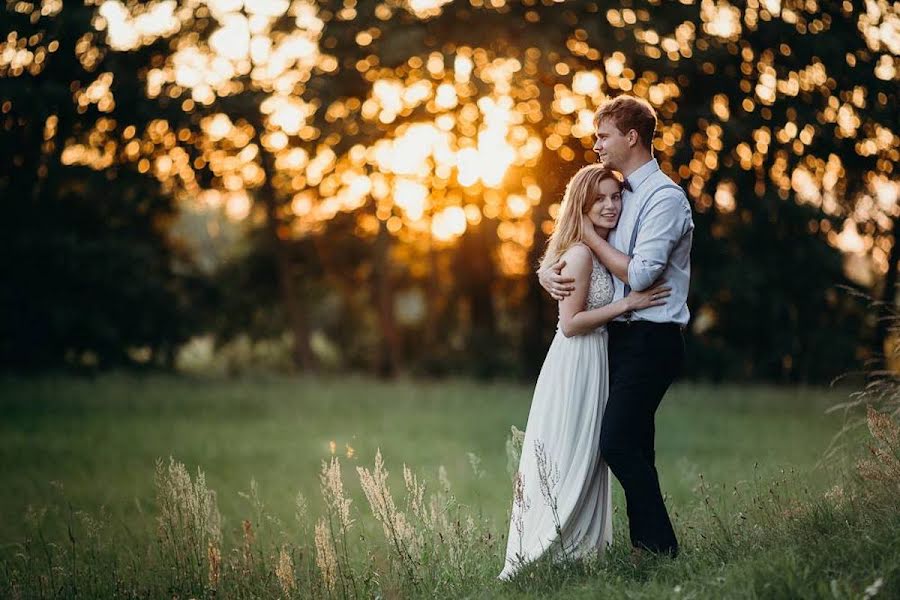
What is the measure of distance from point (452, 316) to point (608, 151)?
2351cm

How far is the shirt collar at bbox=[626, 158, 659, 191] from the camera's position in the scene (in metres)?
4.86

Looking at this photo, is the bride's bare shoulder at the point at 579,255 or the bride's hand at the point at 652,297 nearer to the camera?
the bride's hand at the point at 652,297

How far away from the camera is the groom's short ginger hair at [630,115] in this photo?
15.8 feet

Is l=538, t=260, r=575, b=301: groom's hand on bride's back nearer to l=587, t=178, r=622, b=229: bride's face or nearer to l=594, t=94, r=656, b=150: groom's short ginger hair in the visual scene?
l=587, t=178, r=622, b=229: bride's face

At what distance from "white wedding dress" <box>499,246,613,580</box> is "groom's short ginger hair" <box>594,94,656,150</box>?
64 cm

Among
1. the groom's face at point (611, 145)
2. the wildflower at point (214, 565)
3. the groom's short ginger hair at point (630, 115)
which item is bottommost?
the wildflower at point (214, 565)

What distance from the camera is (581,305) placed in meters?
4.91

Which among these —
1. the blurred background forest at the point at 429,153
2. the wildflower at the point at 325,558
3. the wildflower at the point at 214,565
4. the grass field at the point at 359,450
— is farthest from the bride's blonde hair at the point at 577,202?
the blurred background forest at the point at 429,153

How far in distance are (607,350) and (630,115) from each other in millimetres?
1179

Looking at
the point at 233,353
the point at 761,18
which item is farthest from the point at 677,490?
the point at 233,353

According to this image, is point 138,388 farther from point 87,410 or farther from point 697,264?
point 697,264

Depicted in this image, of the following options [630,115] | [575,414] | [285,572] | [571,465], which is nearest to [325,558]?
[285,572]

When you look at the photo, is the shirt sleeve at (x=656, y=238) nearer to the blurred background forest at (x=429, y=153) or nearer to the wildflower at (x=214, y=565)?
the wildflower at (x=214, y=565)

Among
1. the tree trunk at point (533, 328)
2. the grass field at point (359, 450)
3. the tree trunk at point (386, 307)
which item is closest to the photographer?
the grass field at point (359, 450)
